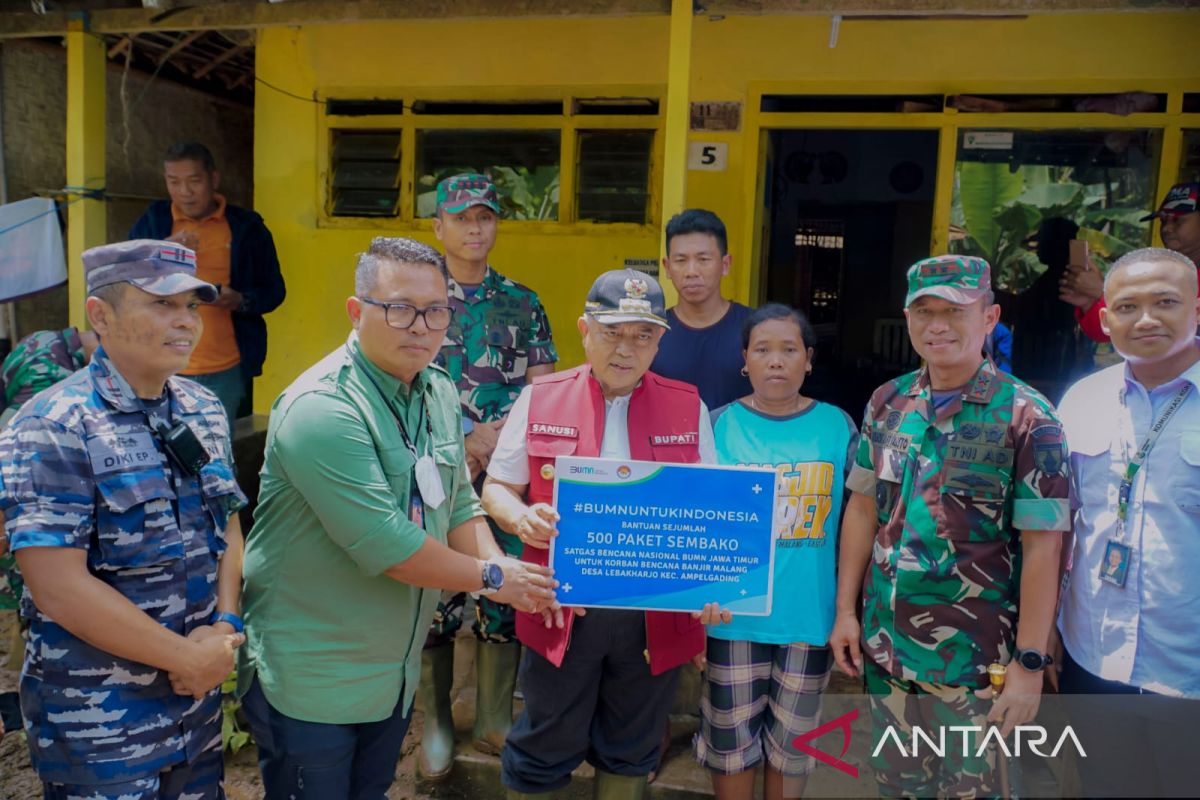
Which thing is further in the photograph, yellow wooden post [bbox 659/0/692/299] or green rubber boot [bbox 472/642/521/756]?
yellow wooden post [bbox 659/0/692/299]

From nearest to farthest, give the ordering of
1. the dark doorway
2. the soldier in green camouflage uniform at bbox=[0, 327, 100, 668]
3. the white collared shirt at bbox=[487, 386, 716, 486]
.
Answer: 1. the white collared shirt at bbox=[487, 386, 716, 486]
2. the soldier in green camouflage uniform at bbox=[0, 327, 100, 668]
3. the dark doorway

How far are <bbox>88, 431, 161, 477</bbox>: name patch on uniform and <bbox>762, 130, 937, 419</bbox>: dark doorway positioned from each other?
565 centimetres

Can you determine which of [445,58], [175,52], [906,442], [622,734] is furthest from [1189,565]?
[175,52]

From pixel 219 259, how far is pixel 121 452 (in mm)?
3102

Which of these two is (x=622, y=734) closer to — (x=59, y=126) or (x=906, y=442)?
(x=906, y=442)

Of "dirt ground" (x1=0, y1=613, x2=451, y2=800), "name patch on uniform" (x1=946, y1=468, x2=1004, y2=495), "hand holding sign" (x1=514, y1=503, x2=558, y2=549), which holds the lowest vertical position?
"dirt ground" (x1=0, y1=613, x2=451, y2=800)

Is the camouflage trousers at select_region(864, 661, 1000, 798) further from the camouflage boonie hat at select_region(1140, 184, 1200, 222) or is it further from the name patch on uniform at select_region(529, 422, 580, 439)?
the camouflage boonie hat at select_region(1140, 184, 1200, 222)

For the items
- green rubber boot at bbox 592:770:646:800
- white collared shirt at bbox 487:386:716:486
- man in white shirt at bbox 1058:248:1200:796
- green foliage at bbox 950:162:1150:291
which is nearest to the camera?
man in white shirt at bbox 1058:248:1200:796

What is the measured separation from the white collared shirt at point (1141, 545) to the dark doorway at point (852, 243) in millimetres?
4452

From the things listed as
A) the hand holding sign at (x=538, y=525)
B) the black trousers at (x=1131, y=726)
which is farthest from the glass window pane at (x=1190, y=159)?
the hand holding sign at (x=538, y=525)

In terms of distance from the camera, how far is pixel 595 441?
265 cm

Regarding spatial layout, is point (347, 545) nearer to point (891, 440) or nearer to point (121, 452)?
point (121, 452)

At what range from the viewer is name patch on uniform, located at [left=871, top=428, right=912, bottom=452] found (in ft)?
8.66

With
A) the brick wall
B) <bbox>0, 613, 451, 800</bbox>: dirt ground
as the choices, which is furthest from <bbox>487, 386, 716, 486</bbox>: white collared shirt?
the brick wall
